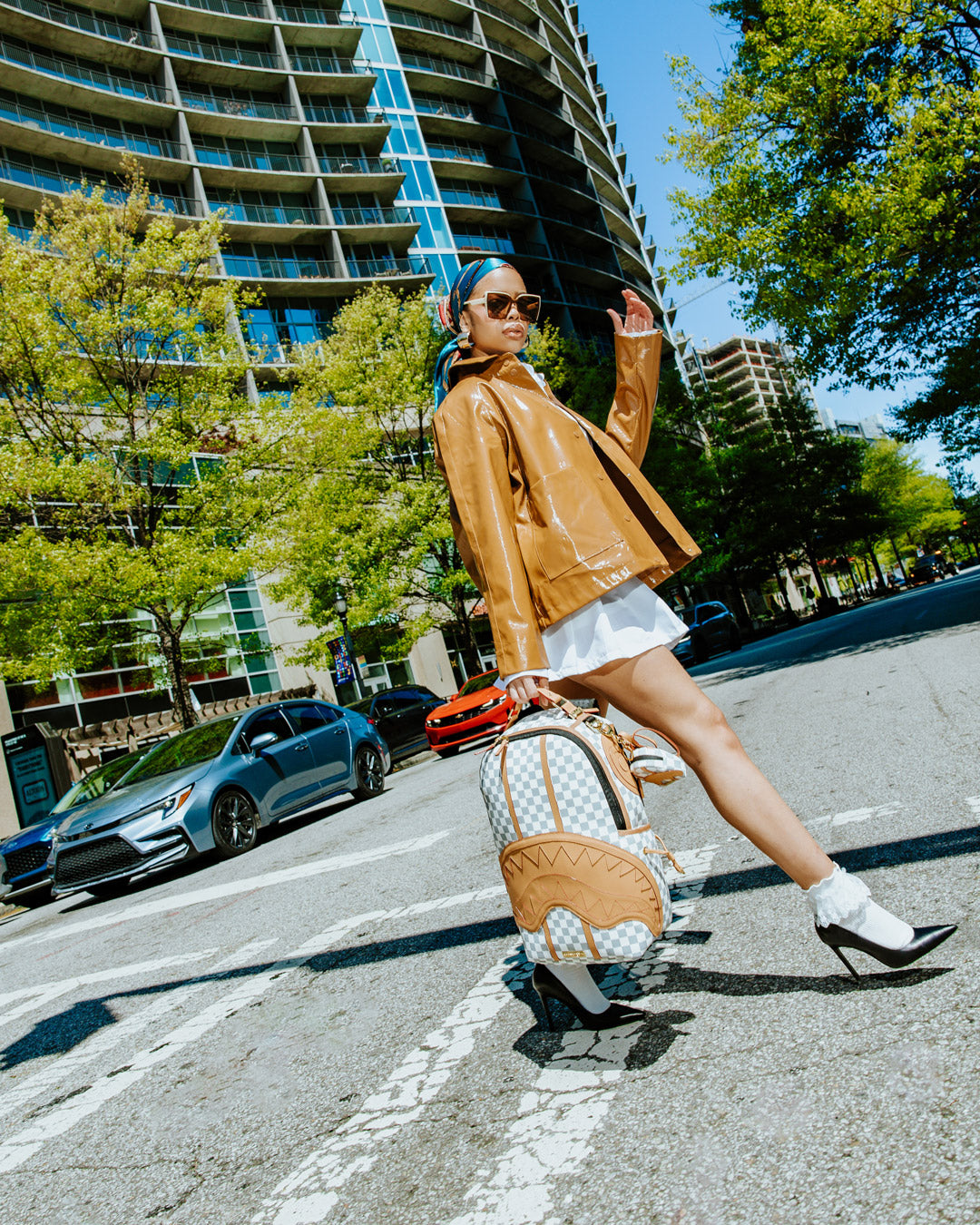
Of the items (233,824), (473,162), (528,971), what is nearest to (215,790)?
(233,824)

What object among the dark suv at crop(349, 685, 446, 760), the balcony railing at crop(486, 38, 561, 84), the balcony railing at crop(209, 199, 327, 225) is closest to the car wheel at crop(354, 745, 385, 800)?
the dark suv at crop(349, 685, 446, 760)

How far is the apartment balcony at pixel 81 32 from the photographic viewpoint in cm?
3438

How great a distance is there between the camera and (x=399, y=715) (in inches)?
738

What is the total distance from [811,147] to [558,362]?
16.0 meters

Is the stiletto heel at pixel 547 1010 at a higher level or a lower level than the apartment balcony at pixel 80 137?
lower

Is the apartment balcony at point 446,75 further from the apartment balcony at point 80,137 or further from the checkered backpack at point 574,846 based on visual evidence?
the checkered backpack at point 574,846

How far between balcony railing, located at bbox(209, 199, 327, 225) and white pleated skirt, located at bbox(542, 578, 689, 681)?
41962mm

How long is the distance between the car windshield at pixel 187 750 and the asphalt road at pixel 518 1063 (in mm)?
4302

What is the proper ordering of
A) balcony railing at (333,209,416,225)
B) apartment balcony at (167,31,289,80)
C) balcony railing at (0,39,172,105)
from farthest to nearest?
balcony railing at (333,209,416,225), apartment balcony at (167,31,289,80), balcony railing at (0,39,172,105)

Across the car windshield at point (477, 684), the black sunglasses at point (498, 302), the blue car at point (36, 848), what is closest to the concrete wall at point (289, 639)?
the car windshield at point (477, 684)

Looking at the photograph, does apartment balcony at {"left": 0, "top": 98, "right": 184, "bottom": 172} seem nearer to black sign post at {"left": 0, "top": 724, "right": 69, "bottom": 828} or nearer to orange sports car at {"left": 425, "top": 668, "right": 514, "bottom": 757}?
black sign post at {"left": 0, "top": 724, "right": 69, "bottom": 828}

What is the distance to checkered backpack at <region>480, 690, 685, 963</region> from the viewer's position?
6.27 feet

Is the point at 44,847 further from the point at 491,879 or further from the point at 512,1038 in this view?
the point at 512,1038

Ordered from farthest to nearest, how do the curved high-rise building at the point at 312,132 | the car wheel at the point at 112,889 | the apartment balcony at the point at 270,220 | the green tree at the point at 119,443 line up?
the apartment balcony at the point at 270,220
the curved high-rise building at the point at 312,132
the green tree at the point at 119,443
the car wheel at the point at 112,889
